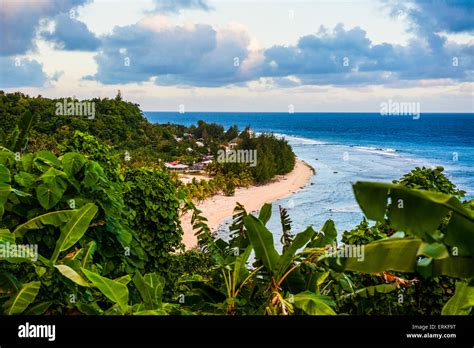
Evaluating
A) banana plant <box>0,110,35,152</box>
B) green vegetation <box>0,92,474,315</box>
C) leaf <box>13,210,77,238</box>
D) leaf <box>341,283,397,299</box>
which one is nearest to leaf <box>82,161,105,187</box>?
green vegetation <box>0,92,474,315</box>

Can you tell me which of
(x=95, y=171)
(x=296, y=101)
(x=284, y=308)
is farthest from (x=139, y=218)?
(x=284, y=308)

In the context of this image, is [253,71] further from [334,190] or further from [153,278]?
[334,190]

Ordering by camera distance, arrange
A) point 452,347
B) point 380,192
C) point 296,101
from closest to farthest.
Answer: point 380,192 → point 452,347 → point 296,101

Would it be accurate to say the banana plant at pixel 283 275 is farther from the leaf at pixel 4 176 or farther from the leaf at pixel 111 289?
the leaf at pixel 4 176

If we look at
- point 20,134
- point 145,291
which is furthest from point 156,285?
point 20,134

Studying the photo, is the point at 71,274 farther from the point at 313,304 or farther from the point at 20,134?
the point at 20,134

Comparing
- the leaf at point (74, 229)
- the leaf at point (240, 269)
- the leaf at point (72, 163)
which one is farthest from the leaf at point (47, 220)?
the leaf at point (240, 269)
